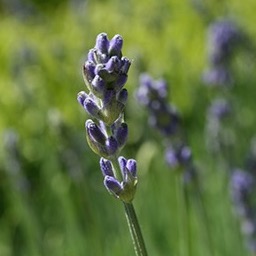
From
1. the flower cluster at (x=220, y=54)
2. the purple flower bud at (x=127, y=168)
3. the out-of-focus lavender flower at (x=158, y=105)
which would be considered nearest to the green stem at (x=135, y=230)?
the purple flower bud at (x=127, y=168)

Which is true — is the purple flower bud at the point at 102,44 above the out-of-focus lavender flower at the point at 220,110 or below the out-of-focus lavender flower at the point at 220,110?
below

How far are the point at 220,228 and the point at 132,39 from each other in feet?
15.9

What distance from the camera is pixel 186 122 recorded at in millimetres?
6840

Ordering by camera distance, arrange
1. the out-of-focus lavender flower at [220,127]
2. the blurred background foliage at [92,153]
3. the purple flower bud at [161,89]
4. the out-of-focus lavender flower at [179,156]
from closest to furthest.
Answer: the purple flower bud at [161,89] < the out-of-focus lavender flower at [179,156] < the out-of-focus lavender flower at [220,127] < the blurred background foliage at [92,153]

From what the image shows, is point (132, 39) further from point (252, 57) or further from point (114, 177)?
point (114, 177)

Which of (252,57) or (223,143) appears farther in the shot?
(252,57)

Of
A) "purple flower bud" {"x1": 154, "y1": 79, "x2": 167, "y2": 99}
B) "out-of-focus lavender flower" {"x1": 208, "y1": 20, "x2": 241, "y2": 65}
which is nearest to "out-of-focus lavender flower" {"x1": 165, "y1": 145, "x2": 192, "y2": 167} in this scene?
"purple flower bud" {"x1": 154, "y1": 79, "x2": 167, "y2": 99}

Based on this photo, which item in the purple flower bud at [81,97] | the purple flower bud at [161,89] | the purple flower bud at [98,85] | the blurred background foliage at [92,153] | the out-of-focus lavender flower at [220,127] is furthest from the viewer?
the blurred background foliage at [92,153]

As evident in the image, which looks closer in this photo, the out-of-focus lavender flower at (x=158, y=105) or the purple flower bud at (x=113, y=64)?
the purple flower bud at (x=113, y=64)

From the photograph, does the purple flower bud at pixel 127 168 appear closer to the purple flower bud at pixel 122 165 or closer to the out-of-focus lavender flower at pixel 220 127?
the purple flower bud at pixel 122 165

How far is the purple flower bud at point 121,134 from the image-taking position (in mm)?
1549

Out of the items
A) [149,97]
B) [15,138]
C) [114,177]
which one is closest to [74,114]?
[15,138]

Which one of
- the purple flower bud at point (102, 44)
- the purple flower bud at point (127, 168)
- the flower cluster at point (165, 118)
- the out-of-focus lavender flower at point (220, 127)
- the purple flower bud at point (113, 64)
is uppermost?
the out-of-focus lavender flower at point (220, 127)

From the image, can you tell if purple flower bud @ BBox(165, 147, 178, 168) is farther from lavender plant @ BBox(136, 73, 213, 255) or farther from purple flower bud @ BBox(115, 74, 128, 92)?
purple flower bud @ BBox(115, 74, 128, 92)
